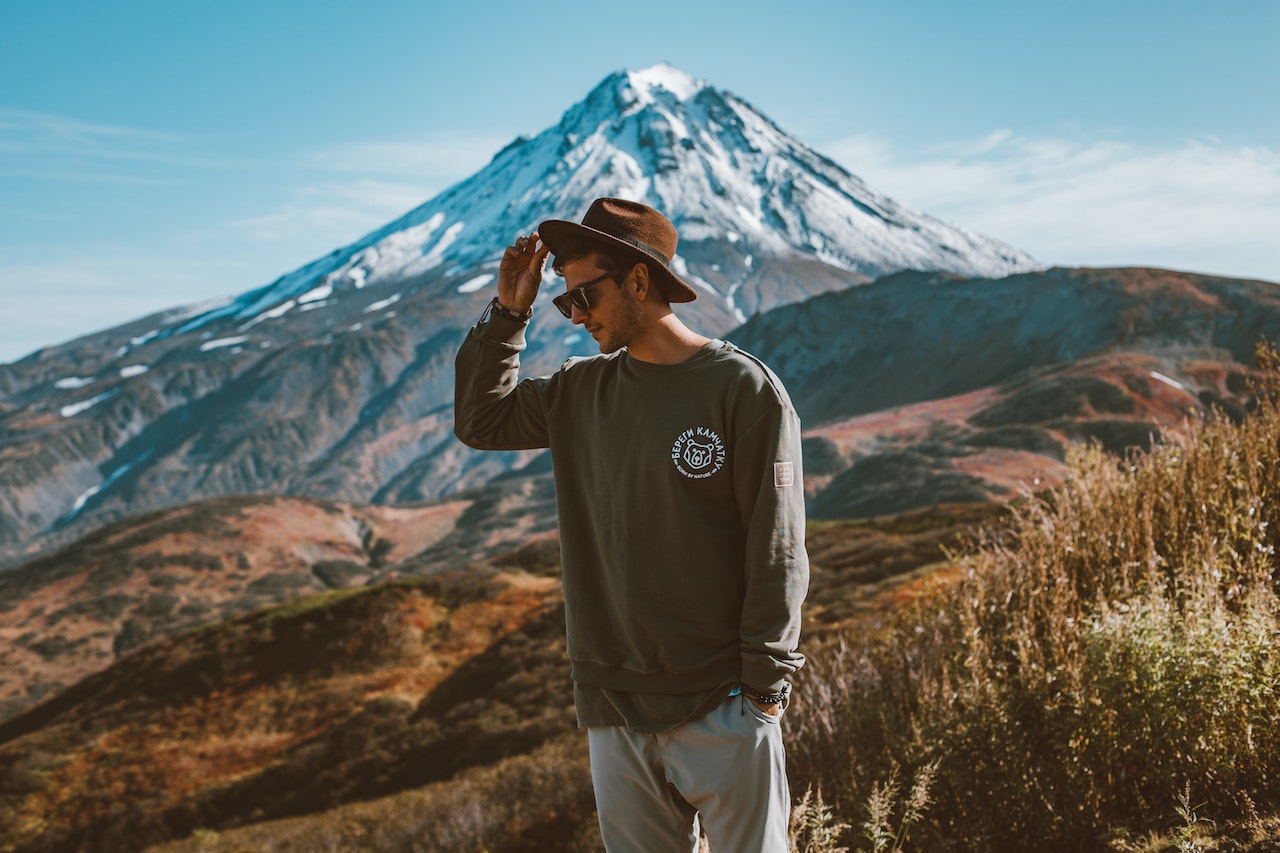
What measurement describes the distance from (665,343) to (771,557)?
582 mm

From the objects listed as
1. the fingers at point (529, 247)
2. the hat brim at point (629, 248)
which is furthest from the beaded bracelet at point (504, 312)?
the hat brim at point (629, 248)

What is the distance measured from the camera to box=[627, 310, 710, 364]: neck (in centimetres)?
234

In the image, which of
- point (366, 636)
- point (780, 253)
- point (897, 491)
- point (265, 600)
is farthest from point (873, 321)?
point (780, 253)

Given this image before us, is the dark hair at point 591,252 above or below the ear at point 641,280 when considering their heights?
above

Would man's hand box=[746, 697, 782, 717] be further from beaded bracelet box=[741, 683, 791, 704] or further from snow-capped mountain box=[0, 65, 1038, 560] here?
snow-capped mountain box=[0, 65, 1038, 560]

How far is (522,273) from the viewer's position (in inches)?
104

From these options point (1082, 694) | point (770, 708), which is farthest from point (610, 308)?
point (1082, 694)

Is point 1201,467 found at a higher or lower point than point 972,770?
higher

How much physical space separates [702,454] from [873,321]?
8625 centimetres

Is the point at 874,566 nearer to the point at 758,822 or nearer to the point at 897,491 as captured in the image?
the point at 758,822

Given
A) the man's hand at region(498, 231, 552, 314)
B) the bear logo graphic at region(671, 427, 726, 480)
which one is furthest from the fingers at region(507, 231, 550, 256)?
the bear logo graphic at region(671, 427, 726, 480)

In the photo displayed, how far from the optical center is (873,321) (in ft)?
280

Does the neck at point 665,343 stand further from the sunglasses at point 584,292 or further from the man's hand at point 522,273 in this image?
the man's hand at point 522,273

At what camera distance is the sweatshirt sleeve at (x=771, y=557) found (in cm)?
211
